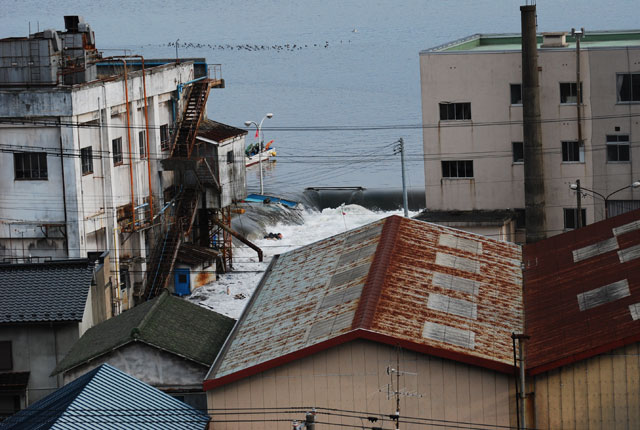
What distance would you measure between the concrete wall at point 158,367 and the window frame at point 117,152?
23153mm

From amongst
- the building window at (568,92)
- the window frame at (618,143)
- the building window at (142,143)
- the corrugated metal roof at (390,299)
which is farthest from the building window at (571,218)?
the building window at (142,143)

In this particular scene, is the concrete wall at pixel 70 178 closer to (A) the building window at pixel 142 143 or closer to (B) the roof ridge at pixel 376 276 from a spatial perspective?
(A) the building window at pixel 142 143

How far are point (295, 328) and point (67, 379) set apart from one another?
6.31m

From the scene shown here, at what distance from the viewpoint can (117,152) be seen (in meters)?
50.6

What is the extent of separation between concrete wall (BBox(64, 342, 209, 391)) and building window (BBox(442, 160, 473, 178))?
28.3 meters

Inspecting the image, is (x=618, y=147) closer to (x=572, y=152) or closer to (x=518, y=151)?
(x=572, y=152)

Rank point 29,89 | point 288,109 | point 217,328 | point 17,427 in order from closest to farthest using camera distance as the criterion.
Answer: point 17,427
point 217,328
point 29,89
point 288,109

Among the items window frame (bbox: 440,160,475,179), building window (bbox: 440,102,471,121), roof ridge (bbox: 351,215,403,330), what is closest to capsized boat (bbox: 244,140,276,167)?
window frame (bbox: 440,160,475,179)

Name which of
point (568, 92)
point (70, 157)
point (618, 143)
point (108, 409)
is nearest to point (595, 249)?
point (108, 409)

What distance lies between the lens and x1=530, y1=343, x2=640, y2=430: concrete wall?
77.4ft

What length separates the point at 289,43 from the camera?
7849 inches

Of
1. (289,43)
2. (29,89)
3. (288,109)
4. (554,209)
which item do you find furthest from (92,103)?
(289,43)

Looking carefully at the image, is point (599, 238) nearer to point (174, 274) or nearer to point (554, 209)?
point (554, 209)

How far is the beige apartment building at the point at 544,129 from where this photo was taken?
51812 mm
